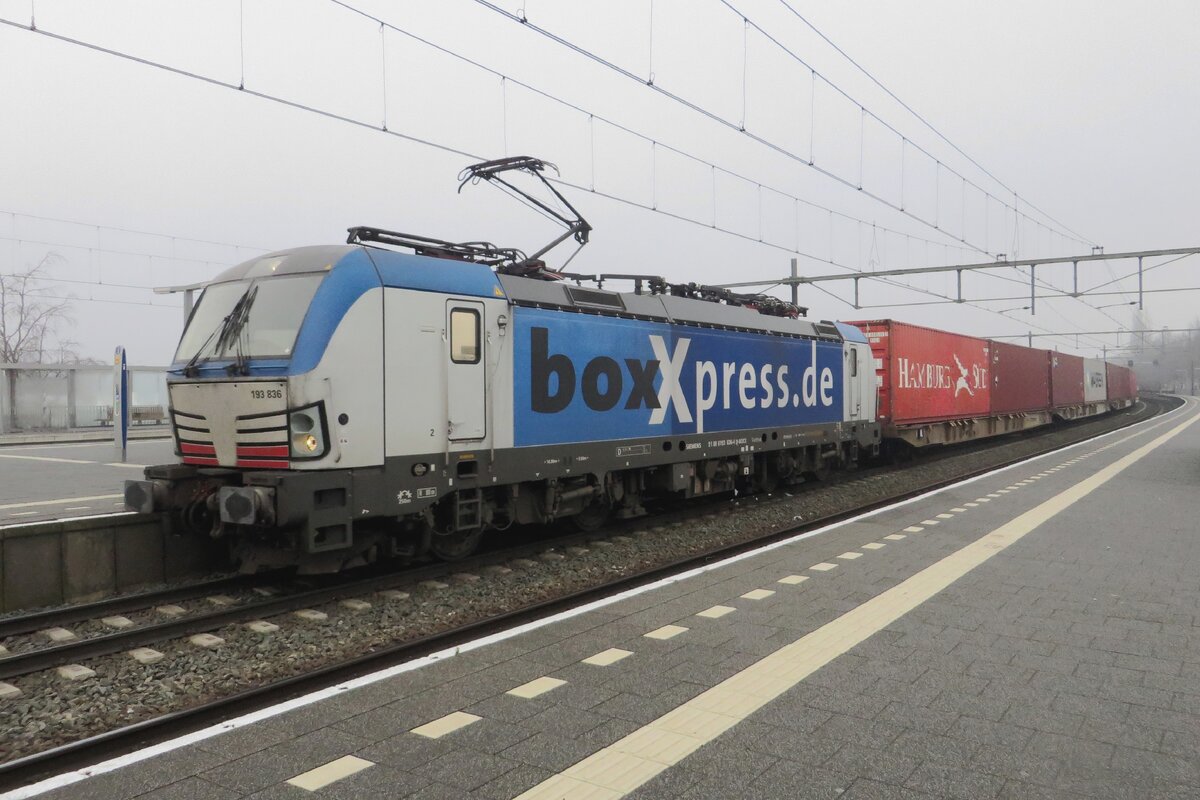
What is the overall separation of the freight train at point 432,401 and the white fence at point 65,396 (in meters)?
24.6

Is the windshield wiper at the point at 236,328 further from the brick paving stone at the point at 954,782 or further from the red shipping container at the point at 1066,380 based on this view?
the red shipping container at the point at 1066,380

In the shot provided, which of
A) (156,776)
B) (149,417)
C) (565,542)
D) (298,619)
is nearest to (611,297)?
(565,542)

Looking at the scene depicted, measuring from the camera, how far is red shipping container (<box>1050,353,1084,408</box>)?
32.9 meters

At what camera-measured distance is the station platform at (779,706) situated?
11.9 ft

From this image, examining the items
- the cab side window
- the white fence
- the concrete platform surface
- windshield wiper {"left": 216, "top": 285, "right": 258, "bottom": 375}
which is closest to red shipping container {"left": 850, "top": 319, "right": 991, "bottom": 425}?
the cab side window

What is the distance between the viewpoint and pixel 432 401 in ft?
24.5

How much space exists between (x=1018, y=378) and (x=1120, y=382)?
97.1 feet

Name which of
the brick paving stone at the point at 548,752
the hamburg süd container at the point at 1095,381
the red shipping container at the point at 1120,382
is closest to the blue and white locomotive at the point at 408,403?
the brick paving stone at the point at 548,752

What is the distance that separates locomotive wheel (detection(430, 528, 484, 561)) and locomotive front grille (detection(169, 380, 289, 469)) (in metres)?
2.15

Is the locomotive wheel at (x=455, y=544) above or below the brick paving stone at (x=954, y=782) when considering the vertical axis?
above

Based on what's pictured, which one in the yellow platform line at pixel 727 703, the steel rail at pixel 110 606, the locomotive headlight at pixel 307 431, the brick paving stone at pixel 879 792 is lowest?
the steel rail at pixel 110 606

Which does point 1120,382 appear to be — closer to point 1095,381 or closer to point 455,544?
point 1095,381

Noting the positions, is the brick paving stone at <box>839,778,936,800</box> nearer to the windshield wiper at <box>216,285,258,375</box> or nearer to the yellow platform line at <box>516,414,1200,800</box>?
the yellow platform line at <box>516,414,1200,800</box>

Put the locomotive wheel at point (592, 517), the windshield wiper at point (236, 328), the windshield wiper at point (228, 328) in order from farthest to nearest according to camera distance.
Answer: the locomotive wheel at point (592, 517) → the windshield wiper at point (228, 328) → the windshield wiper at point (236, 328)
